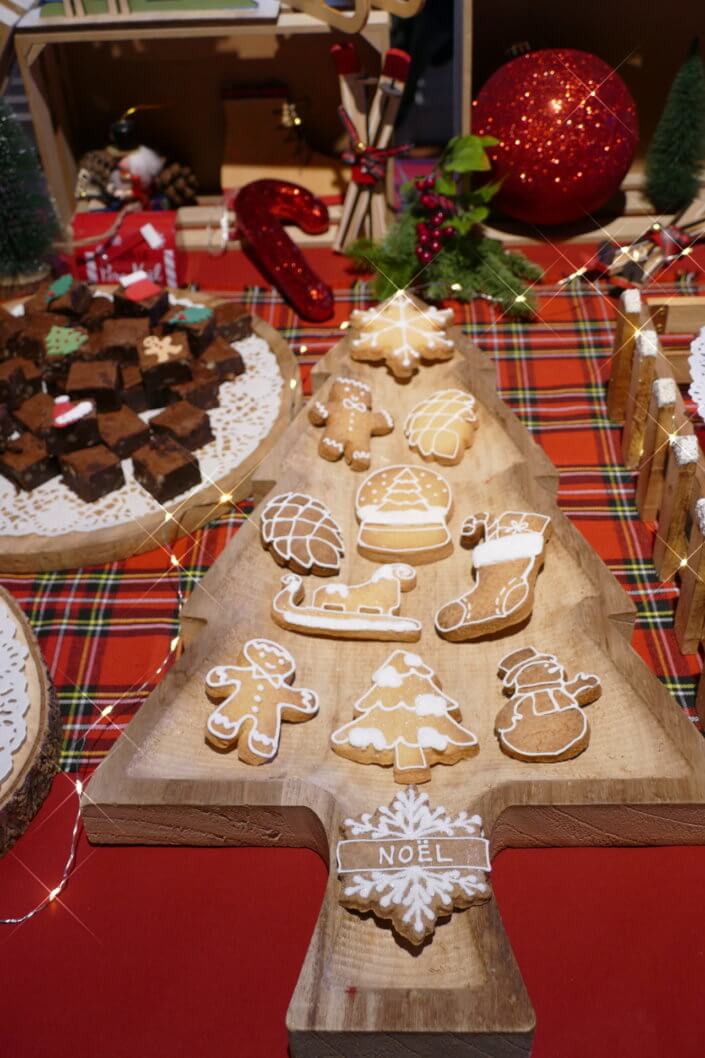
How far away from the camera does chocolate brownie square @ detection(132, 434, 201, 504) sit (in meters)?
1.70

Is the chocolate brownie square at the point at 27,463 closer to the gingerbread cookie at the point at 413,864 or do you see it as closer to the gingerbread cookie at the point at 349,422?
the gingerbread cookie at the point at 349,422

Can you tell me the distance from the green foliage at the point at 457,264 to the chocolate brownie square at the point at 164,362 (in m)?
0.50

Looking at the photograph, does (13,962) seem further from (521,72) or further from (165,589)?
(521,72)

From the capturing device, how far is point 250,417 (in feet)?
6.13

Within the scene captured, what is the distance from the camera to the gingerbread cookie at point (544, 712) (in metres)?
1.20

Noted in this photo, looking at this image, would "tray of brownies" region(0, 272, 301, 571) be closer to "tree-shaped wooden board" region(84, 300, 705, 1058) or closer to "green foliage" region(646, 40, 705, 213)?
"tree-shaped wooden board" region(84, 300, 705, 1058)

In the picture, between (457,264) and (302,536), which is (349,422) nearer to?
(302,536)

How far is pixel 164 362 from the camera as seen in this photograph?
1867 mm

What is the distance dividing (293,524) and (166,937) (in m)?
0.56

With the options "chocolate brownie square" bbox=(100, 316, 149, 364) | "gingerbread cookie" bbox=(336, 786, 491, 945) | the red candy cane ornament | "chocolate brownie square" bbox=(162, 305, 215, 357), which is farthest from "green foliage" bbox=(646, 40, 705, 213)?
"gingerbread cookie" bbox=(336, 786, 491, 945)

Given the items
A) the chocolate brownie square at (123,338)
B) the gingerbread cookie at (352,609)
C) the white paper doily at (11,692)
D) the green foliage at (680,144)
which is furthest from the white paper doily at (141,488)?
the green foliage at (680,144)

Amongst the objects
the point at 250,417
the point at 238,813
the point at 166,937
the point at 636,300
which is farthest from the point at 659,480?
the point at 166,937

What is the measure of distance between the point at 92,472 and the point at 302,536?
0.44 meters

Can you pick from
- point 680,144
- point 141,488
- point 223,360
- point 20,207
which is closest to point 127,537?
point 141,488
